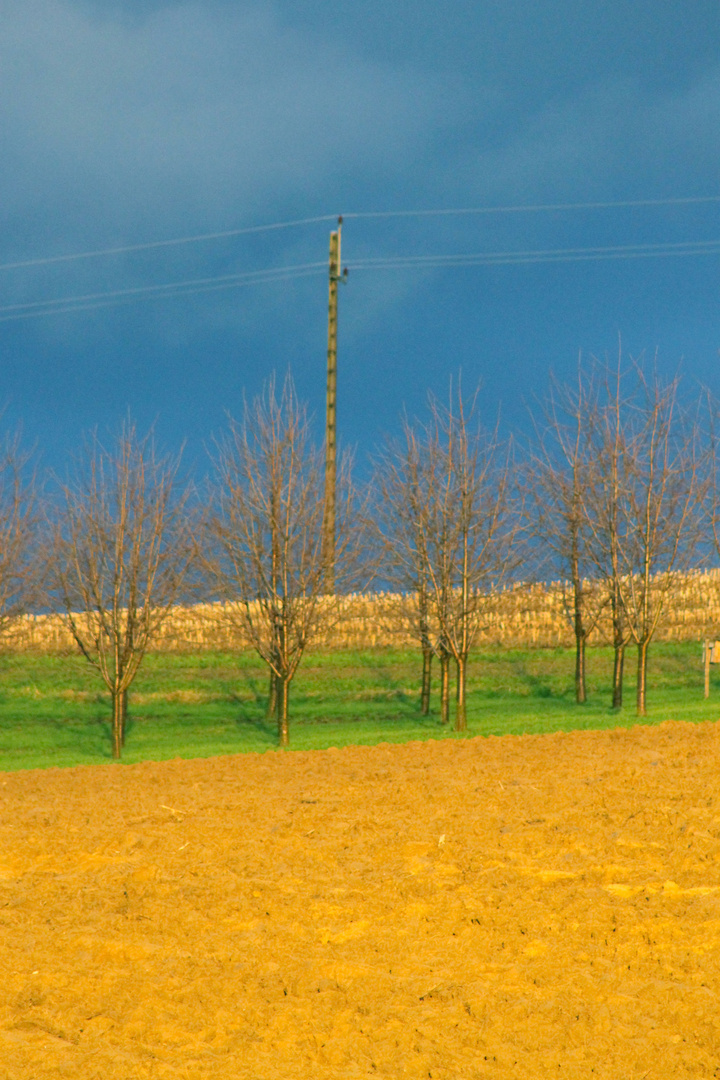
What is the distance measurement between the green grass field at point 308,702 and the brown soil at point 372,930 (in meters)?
8.09

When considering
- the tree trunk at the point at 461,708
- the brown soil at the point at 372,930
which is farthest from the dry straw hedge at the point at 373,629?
the brown soil at the point at 372,930

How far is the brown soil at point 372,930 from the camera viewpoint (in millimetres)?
6406

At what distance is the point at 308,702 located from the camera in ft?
95.8

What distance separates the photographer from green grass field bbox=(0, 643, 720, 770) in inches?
883

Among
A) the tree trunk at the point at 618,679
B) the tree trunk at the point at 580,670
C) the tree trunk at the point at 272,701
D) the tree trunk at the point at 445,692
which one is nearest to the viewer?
the tree trunk at the point at 445,692

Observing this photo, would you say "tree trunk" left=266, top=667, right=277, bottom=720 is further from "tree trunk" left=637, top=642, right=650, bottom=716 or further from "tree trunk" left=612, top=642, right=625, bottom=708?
"tree trunk" left=637, top=642, right=650, bottom=716

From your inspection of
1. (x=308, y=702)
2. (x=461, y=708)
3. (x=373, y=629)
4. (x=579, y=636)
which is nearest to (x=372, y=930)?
(x=461, y=708)

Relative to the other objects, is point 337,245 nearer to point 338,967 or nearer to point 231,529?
point 231,529

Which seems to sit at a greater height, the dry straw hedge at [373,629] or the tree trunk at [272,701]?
the dry straw hedge at [373,629]

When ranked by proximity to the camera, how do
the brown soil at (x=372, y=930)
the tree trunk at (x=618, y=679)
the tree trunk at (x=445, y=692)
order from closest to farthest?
the brown soil at (x=372, y=930) → the tree trunk at (x=445, y=692) → the tree trunk at (x=618, y=679)

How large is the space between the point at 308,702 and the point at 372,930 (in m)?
20.9

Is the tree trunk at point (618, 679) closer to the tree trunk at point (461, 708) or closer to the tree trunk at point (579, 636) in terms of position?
the tree trunk at point (579, 636)

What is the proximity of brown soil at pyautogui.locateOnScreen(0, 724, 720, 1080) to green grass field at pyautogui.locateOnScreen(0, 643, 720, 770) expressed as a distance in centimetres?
809

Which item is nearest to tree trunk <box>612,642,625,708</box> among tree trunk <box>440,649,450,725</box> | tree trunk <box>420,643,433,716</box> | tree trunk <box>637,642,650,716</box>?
tree trunk <box>637,642,650,716</box>
